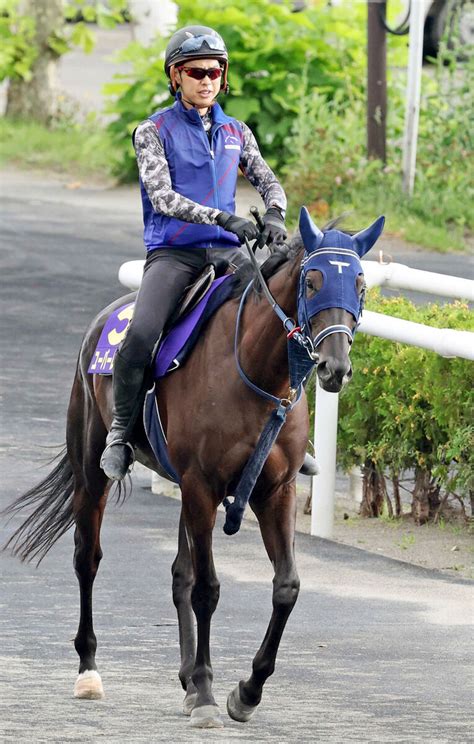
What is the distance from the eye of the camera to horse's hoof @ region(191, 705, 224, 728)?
254 inches

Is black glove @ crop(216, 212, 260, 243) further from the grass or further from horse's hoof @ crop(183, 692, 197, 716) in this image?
the grass

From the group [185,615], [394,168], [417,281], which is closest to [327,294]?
[185,615]

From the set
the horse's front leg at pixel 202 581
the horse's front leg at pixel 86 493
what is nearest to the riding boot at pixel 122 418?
the horse's front leg at pixel 86 493

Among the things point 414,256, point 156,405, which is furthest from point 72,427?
point 414,256

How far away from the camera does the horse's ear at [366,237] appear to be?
19.9 ft

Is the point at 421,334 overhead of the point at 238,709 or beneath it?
overhead

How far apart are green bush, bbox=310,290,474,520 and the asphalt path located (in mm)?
590

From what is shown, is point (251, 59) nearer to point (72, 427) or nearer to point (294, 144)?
point (294, 144)

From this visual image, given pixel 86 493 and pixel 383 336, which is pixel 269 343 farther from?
pixel 383 336

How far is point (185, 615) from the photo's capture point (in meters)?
7.18

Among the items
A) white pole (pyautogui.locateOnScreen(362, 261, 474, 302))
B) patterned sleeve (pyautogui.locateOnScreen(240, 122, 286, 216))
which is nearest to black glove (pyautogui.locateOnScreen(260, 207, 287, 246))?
patterned sleeve (pyautogui.locateOnScreen(240, 122, 286, 216))

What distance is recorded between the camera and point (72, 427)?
779 centimetres

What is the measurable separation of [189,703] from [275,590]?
1.87 feet

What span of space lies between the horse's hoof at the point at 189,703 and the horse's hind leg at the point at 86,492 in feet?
2.17
